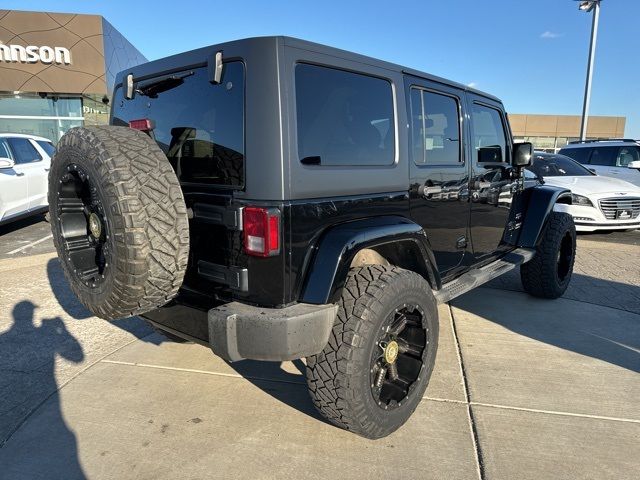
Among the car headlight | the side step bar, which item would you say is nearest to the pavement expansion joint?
the side step bar

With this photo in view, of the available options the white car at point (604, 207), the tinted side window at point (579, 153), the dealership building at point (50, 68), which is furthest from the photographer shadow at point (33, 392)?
Answer: the dealership building at point (50, 68)

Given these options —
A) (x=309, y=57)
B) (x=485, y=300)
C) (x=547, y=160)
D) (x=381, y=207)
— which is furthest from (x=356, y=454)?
(x=547, y=160)

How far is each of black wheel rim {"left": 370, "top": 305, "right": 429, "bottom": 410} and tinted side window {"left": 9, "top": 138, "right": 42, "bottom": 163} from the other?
7927 millimetres

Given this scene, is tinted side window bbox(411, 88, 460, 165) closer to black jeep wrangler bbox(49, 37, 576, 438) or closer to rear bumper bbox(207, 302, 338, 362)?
black jeep wrangler bbox(49, 37, 576, 438)

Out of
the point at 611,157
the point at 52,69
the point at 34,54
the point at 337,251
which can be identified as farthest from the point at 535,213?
the point at 34,54

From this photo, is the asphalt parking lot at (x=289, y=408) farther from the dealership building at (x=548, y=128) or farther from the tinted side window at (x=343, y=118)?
the dealership building at (x=548, y=128)

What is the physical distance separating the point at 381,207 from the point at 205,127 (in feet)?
3.44

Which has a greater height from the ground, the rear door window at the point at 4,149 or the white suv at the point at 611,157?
the rear door window at the point at 4,149

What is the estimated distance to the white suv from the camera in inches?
387

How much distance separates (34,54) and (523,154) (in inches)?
702

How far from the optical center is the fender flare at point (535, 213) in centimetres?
435

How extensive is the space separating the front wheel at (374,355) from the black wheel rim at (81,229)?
1201 mm

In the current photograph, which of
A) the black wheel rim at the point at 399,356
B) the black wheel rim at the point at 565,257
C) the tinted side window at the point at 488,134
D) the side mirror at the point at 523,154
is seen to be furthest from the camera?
the black wheel rim at the point at 565,257

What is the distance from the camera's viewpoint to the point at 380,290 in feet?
7.51
